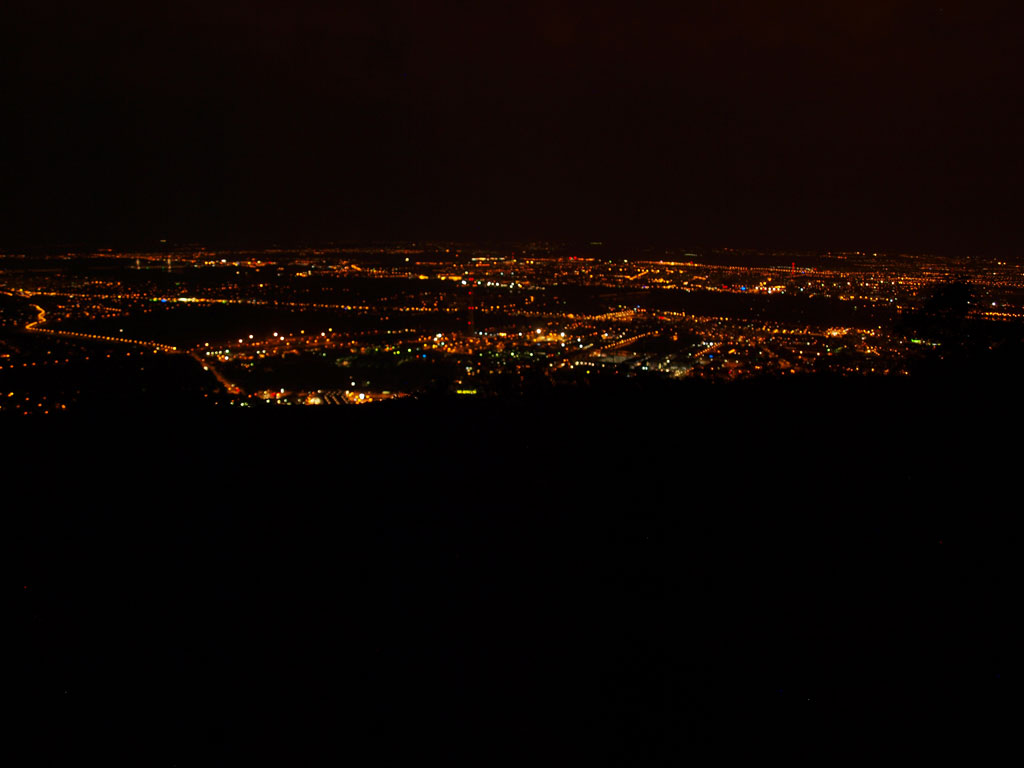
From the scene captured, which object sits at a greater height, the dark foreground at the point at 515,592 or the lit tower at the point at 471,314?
the lit tower at the point at 471,314

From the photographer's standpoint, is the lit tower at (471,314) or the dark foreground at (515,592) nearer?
the dark foreground at (515,592)

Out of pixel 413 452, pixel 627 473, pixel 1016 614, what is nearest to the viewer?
pixel 1016 614

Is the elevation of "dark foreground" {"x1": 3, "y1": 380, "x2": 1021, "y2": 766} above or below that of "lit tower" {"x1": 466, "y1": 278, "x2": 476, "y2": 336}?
below

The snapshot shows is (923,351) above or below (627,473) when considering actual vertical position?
above

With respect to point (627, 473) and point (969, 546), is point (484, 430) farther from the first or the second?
point (969, 546)

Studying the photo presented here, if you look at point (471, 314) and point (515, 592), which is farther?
point (471, 314)

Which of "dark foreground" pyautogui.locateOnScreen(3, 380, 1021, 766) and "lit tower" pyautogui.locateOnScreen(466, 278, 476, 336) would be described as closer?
"dark foreground" pyautogui.locateOnScreen(3, 380, 1021, 766)

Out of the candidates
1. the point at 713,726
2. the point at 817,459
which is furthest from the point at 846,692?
the point at 817,459

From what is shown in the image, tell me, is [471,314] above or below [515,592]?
above
